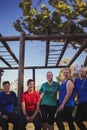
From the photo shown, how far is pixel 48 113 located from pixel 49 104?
0.25 m

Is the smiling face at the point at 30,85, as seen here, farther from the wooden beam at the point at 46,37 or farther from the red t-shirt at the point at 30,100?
the wooden beam at the point at 46,37

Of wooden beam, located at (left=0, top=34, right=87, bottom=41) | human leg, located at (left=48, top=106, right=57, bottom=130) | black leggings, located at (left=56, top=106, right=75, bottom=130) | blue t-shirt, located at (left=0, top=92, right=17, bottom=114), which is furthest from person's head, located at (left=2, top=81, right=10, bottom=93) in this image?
wooden beam, located at (left=0, top=34, right=87, bottom=41)

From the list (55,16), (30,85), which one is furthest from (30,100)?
(55,16)

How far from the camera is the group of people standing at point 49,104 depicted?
26.8ft

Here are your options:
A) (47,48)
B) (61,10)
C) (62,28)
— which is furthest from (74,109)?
(61,10)

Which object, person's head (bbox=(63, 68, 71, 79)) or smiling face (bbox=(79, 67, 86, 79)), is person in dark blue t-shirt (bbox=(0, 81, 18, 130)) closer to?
person's head (bbox=(63, 68, 71, 79))

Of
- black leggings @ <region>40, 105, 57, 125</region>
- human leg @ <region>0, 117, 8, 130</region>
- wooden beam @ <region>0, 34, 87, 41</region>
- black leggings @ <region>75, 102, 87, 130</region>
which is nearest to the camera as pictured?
black leggings @ <region>75, 102, 87, 130</region>

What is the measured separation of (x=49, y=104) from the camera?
28.0ft

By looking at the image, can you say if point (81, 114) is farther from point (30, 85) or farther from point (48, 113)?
point (30, 85)

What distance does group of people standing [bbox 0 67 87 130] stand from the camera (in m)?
8.16

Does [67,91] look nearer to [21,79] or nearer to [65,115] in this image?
[65,115]

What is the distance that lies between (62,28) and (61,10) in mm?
1554

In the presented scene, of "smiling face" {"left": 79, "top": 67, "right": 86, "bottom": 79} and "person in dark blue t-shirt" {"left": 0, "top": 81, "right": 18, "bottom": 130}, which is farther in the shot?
"person in dark blue t-shirt" {"left": 0, "top": 81, "right": 18, "bottom": 130}

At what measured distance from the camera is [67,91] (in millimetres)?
8141
